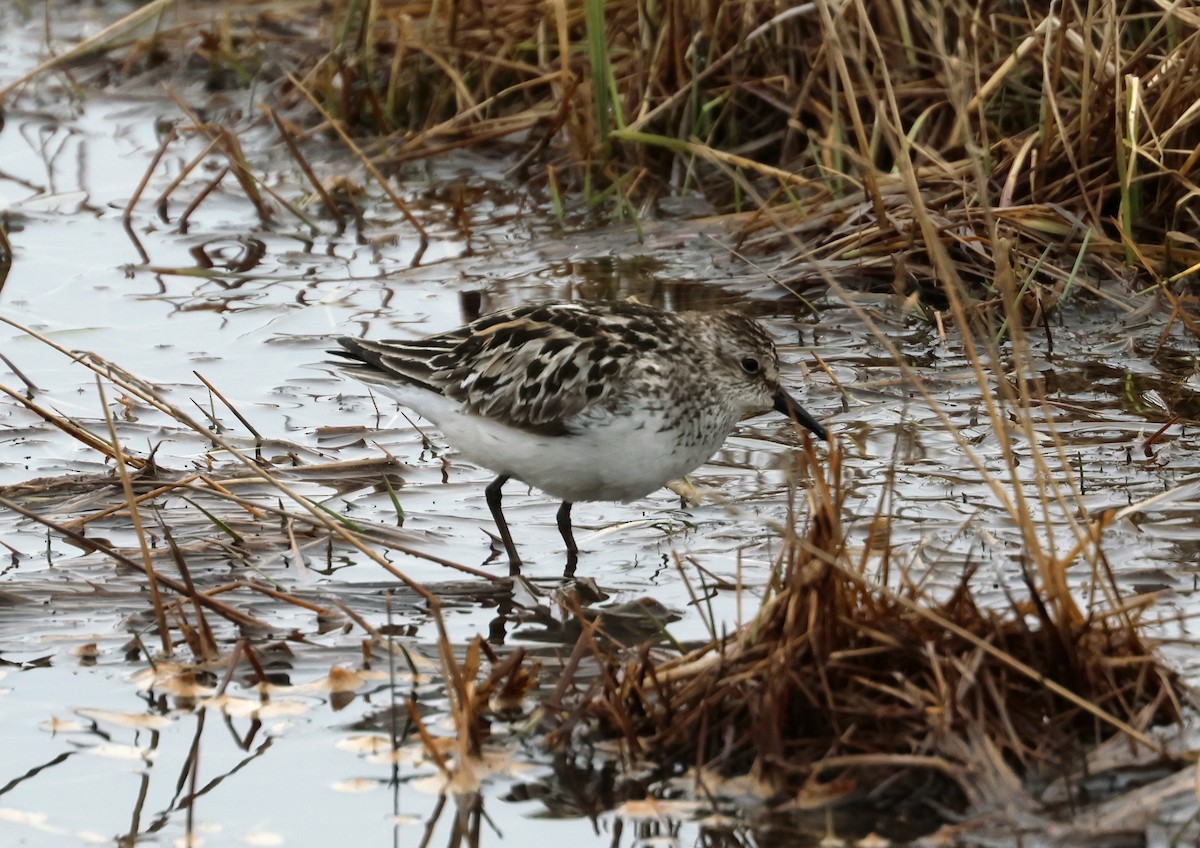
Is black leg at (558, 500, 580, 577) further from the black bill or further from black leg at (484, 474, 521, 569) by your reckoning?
the black bill

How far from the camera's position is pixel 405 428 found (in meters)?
7.78

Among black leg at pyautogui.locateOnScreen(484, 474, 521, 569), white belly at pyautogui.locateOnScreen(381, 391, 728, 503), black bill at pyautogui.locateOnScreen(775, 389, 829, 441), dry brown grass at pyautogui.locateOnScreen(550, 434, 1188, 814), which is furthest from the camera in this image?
black bill at pyautogui.locateOnScreen(775, 389, 829, 441)

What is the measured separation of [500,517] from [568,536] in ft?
0.90

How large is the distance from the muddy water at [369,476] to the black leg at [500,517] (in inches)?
4.3

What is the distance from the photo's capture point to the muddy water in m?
4.69

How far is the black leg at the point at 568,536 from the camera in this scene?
632 centimetres

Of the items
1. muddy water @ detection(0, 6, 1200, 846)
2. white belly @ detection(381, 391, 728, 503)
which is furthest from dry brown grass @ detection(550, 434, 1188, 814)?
white belly @ detection(381, 391, 728, 503)

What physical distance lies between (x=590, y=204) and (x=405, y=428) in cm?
278

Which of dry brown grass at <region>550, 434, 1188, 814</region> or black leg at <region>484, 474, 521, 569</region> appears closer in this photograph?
dry brown grass at <region>550, 434, 1188, 814</region>

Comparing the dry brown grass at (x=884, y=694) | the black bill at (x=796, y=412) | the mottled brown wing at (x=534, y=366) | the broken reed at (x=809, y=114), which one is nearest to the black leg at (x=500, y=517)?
the mottled brown wing at (x=534, y=366)

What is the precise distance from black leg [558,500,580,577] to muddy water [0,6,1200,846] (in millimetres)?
64

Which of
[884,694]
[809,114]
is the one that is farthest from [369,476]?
[809,114]

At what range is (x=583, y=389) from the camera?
6.18 metres

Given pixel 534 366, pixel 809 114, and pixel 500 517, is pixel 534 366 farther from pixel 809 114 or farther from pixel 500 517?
pixel 809 114
